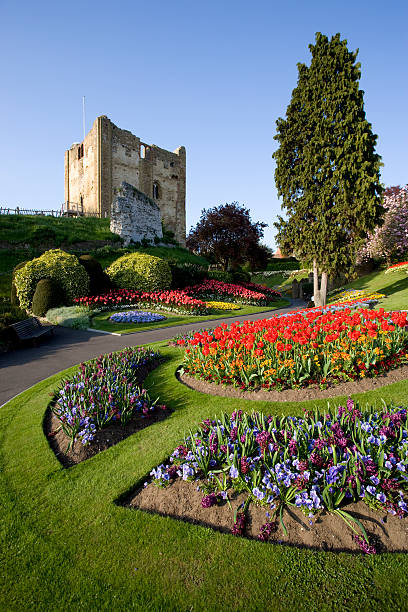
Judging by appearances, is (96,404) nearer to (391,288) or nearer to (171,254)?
(391,288)

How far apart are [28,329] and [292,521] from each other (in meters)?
9.74

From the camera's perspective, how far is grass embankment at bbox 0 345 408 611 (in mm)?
2029

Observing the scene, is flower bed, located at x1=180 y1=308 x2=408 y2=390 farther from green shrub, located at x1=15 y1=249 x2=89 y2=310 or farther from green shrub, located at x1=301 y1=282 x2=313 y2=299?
green shrub, located at x1=301 y1=282 x2=313 y2=299

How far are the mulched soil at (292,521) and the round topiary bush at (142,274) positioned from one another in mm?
16187

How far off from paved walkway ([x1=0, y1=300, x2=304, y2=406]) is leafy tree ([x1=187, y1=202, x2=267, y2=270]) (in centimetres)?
1712

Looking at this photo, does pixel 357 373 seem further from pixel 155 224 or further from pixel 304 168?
pixel 155 224

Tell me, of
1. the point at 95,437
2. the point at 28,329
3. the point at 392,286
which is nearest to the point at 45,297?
the point at 28,329

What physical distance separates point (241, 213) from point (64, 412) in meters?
27.3

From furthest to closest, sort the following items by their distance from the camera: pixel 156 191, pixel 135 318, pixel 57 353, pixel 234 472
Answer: pixel 156 191 → pixel 135 318 → pixel 57 353 → pixel 234 472

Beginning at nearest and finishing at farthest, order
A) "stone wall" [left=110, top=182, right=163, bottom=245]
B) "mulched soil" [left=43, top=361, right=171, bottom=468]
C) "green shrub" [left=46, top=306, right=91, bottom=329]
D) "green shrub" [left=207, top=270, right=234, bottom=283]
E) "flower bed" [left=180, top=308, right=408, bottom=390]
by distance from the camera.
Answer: "mulched soil" [left=43, top=361, right=171, bottom=468]
"flower bed" [left=180, top=308, right=408, bottom=390]
"green shrub" [left=46, top=306, right=91, bottom=329]
"green shrub" [left=207, top=270, right=234, bottom=283]
"stone wall" [left=110, top=182, right=163, bottom=245]

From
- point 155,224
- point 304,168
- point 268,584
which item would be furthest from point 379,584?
point 155,224

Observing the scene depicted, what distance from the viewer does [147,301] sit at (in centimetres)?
1788

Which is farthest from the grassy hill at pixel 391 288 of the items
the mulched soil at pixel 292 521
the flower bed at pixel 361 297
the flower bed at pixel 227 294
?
the mulched soil at pixel 292 521

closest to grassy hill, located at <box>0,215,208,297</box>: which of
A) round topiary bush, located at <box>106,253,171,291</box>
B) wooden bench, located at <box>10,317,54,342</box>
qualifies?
round topiary bush, located at <box>106,253,171,291</box>
